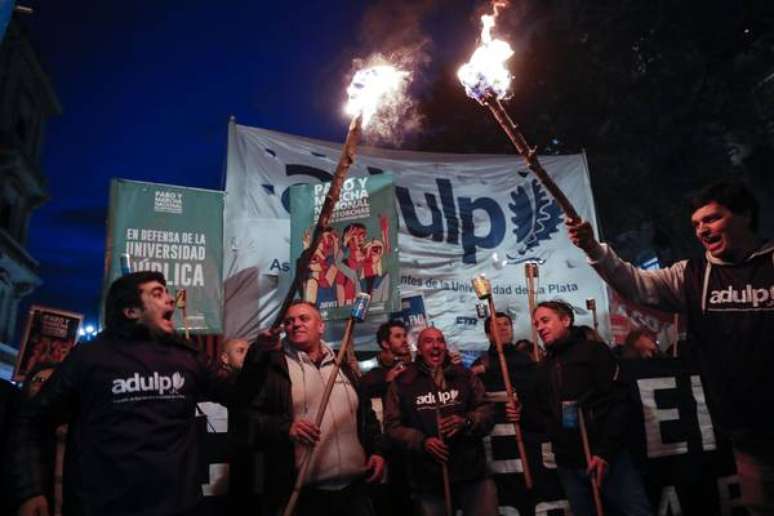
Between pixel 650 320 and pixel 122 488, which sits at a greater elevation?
pixel 650 320

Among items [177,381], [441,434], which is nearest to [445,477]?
[441,434]

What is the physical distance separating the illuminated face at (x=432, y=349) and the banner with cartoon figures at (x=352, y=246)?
2.46 m

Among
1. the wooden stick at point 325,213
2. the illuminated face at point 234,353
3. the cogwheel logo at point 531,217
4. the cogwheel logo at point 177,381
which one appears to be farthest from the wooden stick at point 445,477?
the cogwheel logo at point 531,217

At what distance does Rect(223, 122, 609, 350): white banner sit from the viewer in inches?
315

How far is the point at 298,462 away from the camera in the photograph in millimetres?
3654

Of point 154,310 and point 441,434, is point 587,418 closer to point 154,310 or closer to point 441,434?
point 441,434

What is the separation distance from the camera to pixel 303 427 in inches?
136

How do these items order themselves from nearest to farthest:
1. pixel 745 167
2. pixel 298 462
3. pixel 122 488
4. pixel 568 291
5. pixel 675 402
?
1. pixel 122 488
2. pixel 298 462
3. pixel 675 402
4. pixel 568 291
5. pixel 745 167

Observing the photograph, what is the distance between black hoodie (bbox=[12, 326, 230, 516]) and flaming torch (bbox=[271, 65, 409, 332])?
0.72 metres

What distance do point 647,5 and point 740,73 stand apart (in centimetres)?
313

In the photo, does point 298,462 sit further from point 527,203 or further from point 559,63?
point 559,63

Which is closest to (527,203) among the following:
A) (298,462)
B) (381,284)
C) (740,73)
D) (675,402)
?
(381,284)

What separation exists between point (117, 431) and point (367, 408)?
6.29 feet

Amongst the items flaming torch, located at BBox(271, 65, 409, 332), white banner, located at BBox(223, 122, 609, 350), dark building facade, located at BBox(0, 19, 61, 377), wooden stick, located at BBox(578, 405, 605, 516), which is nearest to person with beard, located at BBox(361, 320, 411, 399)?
wooden stick, located at BBox(578, 405, 605, 516)
